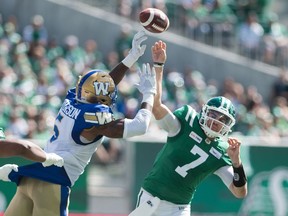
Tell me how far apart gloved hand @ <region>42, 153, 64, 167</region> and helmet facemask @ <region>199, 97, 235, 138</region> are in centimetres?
138

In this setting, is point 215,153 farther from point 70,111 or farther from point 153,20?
point 70,111

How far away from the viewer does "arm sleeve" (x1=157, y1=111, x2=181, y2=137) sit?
23.9ft

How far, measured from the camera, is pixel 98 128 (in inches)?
260

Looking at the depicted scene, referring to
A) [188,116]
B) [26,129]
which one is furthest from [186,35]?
[188,116]

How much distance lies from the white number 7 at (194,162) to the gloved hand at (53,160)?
1.23 metres

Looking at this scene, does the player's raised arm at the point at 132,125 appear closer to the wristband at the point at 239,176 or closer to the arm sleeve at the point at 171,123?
the arm sleeve at the point at 171,123

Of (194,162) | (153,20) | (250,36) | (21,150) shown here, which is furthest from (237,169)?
(250,36)

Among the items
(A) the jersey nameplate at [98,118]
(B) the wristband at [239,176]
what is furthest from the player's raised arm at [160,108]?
(A) the jersey nameplate at [98,118]

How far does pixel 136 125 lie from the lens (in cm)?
664

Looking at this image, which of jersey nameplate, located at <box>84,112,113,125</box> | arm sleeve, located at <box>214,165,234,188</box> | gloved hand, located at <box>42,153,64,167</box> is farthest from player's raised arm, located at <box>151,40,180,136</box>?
gloved hand, located at <box>42,153,64,167</box>

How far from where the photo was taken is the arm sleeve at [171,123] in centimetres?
727

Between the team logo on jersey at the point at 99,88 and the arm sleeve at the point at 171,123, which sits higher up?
the team logo on jersey at the point at 99,88

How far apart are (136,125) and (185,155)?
2.70 ft

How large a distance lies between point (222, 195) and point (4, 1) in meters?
6.20
